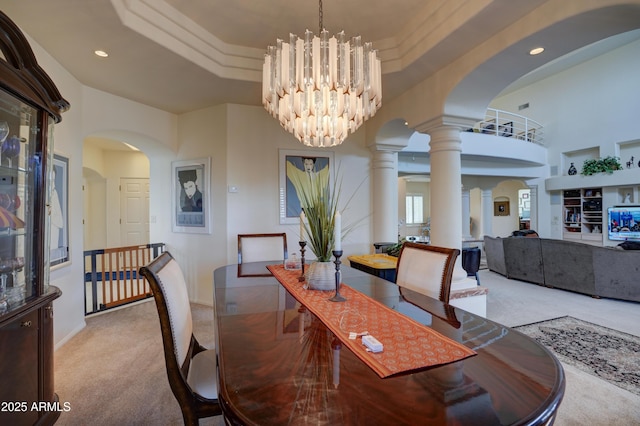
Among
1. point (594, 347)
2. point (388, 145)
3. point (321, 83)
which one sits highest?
point (388, 145)

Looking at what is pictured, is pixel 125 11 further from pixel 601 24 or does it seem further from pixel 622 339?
pixel 622 339

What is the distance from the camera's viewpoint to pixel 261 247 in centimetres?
319

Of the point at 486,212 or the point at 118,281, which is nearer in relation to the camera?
the point at 118,281

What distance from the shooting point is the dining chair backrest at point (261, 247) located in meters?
3.13

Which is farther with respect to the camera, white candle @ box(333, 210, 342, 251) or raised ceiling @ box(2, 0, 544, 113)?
raised ceiling @ box(2, 0, 544, 113)

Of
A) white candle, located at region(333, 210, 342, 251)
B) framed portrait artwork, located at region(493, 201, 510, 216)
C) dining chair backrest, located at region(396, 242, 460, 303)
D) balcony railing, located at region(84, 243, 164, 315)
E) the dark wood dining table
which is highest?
framed portrait artwork, located at region(493, 201, 510, 216)

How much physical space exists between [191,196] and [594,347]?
4.67m

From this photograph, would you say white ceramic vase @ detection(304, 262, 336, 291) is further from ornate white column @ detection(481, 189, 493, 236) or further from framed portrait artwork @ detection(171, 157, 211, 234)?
ornate white column @ detection(481, 189, 493, 236)

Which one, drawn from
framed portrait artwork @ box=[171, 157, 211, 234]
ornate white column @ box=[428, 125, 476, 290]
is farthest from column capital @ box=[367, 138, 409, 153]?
framed portrait artwork @ box=[171, 157, 211, 234]

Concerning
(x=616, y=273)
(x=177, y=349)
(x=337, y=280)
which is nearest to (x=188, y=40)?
(x=337, y=280)

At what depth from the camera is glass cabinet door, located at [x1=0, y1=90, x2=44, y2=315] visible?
5.22ft

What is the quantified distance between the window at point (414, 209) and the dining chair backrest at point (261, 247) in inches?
448

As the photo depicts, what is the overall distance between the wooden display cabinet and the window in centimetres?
1322

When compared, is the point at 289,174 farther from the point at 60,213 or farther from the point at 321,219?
the point at 321,219
